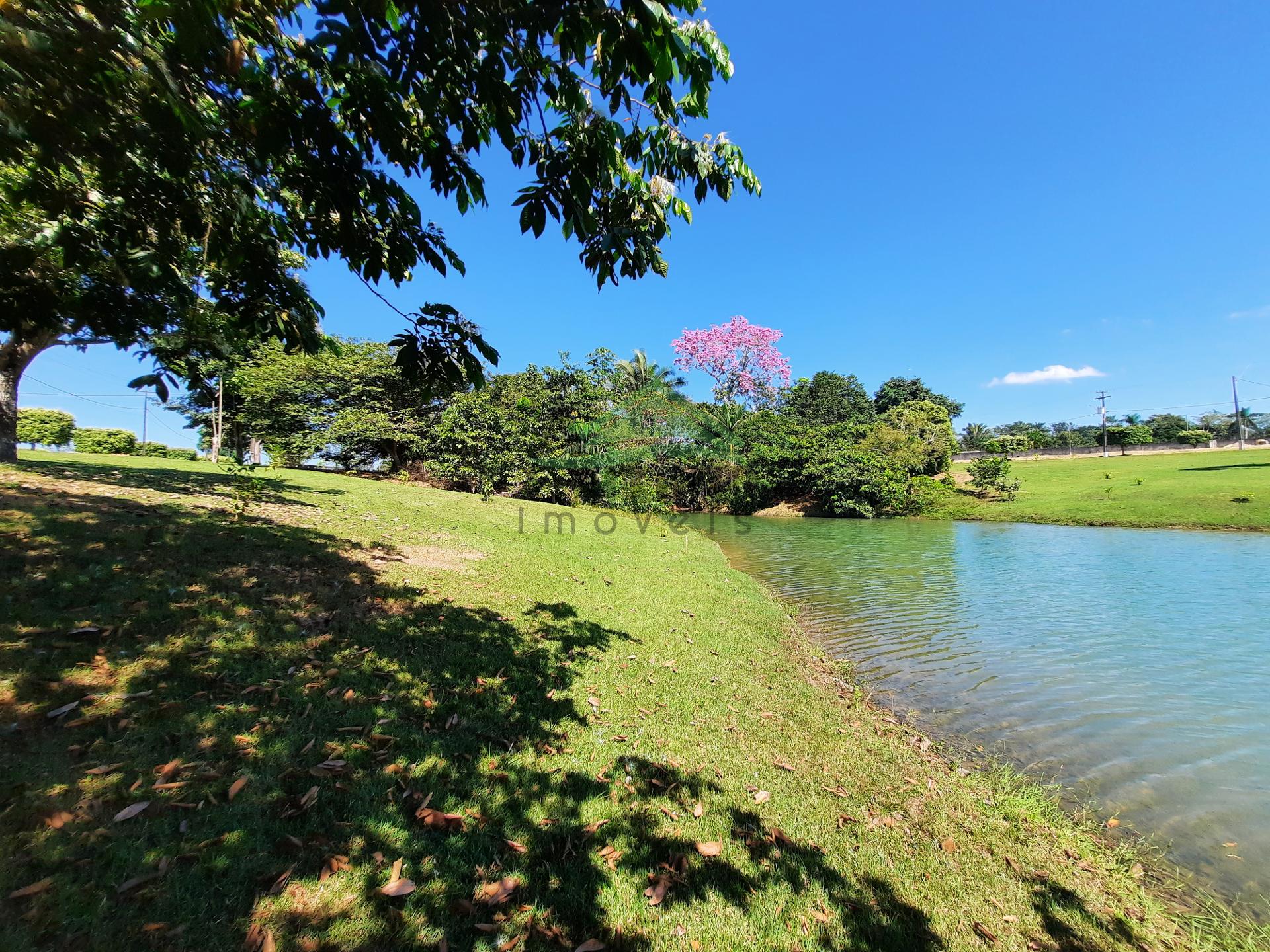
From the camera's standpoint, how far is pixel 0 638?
2.99 m

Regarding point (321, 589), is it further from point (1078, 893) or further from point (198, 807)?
point (1078, 893)

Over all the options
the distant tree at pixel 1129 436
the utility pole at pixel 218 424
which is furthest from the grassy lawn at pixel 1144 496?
the utility pole at pixel 218 424

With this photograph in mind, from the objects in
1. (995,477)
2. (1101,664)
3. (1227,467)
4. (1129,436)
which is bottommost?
(1101,664)

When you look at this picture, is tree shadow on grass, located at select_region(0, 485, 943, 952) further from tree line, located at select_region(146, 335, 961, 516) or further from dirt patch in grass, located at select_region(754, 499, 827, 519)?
dirt patch in grass, located at select_region(754, 499, 827, 519)

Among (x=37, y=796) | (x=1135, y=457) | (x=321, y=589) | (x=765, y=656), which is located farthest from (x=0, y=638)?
(x=1135, y=457)

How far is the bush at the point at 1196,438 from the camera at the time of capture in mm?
48688

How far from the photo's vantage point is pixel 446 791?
8.66 ft

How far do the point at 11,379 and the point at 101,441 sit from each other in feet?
57.9

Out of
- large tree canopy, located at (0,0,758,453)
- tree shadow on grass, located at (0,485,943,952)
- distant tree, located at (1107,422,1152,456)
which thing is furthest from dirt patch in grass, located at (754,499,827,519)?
distant tree, located at (1107,422,1152,456)

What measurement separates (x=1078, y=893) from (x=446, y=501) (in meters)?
14.5

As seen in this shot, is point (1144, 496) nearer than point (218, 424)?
No

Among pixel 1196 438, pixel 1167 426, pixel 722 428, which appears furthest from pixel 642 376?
pixel 1167 426

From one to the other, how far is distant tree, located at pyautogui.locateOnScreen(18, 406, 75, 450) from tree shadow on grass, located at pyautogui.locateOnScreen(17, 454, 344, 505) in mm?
14219

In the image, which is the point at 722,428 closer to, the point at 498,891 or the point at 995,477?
the point at 995,477
